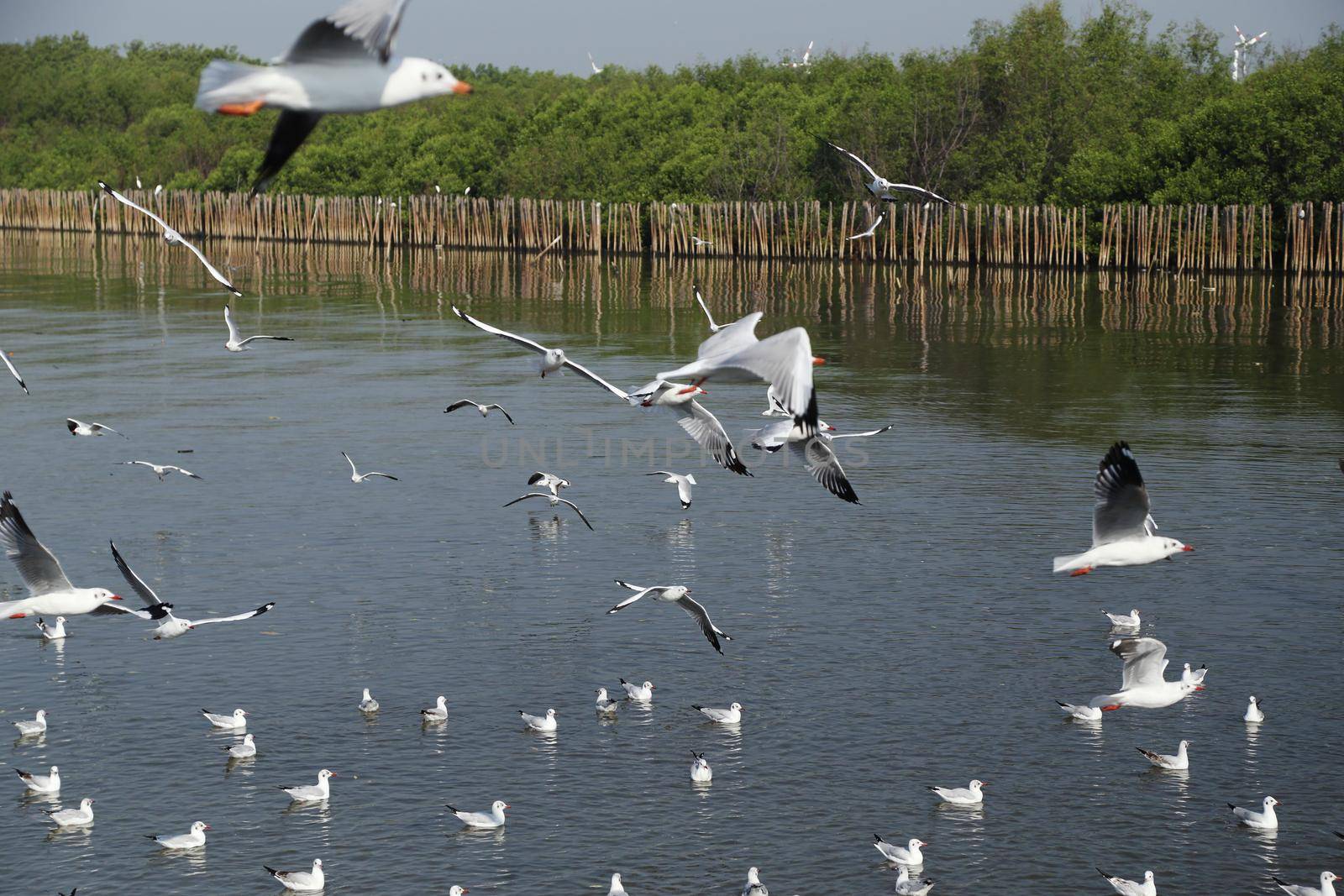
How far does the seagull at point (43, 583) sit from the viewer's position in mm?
17312

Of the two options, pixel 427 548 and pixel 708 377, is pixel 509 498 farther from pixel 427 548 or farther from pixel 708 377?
pixel 708 377

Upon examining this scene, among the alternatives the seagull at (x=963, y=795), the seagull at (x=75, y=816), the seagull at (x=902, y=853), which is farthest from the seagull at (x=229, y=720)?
the seagull at (x=963, y=795)

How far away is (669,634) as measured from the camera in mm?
24250

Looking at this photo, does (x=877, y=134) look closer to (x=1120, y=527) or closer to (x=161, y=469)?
(x=161, y=469)

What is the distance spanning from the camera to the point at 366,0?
7.79 metres

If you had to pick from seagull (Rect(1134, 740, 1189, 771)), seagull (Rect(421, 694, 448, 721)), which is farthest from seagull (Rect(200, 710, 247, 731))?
seagull (Rect(1134, 740, 1189, 771))

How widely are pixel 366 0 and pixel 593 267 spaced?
274 ft

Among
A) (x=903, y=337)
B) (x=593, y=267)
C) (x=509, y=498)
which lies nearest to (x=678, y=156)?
(x=593, y=267)

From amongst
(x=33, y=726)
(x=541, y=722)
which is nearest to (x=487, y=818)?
(x=541, y=722)

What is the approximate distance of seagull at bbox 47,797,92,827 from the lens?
17514 millimetres

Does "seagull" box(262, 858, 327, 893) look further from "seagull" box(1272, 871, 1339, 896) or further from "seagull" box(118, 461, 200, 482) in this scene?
"seagull" box(118, 461, 200, 482)

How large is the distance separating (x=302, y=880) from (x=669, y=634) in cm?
887

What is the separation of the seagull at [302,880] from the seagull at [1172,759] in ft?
29.9

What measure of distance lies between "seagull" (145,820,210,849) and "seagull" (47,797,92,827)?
3.03 feet
